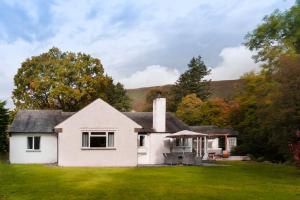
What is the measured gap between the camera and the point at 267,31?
141 feet

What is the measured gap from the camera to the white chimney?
1421 inches

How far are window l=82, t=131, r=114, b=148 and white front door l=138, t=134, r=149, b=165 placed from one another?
3458mm

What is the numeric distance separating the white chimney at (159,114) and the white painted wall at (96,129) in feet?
11.5

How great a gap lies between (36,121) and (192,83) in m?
52.9

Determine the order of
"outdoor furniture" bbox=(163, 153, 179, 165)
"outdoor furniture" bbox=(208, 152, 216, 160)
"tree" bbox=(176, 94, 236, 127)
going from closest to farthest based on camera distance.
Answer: "outdoor furniture" bbox=(163, 153, 179, 165), "outdoor furniture" bbox=(208, 152, 216, 160), "tree" bbox=(176, 94, 236, 127)

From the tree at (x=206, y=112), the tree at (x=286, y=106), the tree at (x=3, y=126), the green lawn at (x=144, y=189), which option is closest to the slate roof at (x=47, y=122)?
the tree at (x=3, y=126)

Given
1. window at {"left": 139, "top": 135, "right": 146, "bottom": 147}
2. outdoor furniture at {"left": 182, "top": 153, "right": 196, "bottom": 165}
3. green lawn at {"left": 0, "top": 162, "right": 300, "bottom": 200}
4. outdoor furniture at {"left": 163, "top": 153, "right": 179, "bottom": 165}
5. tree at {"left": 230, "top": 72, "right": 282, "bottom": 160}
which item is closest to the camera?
green lawn at {"left": 0, "top": 162, "right": 300, "bottom": 200}

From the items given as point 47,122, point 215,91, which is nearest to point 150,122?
point 47,122

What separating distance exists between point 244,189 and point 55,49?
47824 millimetres

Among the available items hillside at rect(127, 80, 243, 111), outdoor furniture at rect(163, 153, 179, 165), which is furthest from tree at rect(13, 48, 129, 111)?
hillside at rect(127, 80, 243, 111)

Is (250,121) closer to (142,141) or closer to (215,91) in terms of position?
(142,141)

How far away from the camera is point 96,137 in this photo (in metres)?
32.9

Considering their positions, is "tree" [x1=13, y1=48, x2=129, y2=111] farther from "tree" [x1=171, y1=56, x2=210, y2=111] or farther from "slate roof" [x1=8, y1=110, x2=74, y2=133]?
"tree" [x1=171, y1=56, x2=210, y2=111]

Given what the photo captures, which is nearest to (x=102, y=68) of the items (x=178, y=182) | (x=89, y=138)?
(x=89, y=138)
